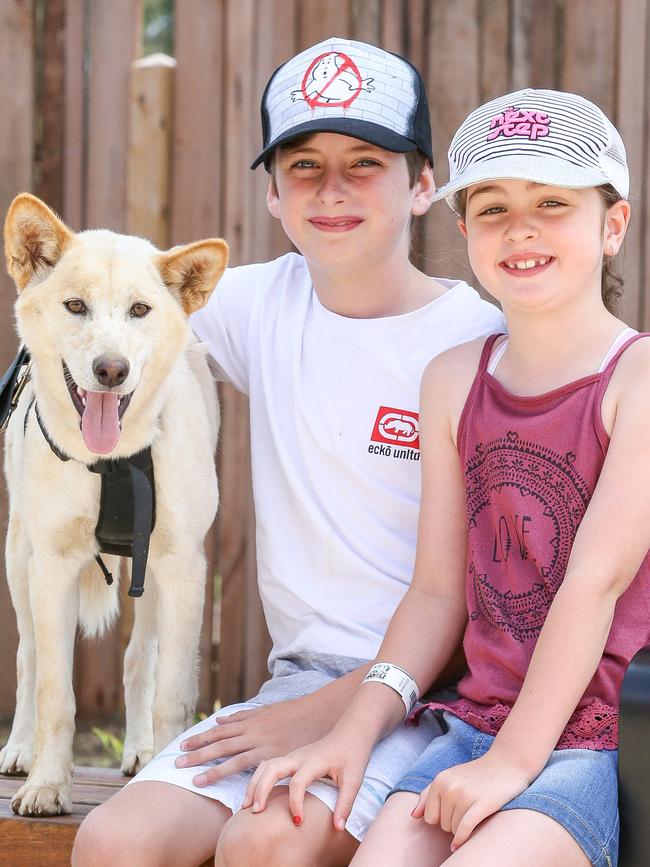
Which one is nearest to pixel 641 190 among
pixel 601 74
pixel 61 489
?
pixel 601 74

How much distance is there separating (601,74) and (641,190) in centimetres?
44

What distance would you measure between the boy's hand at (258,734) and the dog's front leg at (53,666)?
504mm

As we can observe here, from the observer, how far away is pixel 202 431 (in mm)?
2740

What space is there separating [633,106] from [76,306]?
233 cm

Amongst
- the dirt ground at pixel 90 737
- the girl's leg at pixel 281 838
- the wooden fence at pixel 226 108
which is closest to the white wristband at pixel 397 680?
the girl's leg at pixel 281 838

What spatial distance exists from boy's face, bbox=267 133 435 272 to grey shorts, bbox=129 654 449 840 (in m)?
1.00

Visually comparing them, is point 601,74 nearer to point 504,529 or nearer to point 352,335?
point 352,335

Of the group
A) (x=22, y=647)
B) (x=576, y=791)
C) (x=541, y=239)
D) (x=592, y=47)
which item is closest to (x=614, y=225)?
(x=541, y=239)

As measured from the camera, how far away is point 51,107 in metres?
4.14

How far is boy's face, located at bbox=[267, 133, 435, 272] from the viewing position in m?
2.56

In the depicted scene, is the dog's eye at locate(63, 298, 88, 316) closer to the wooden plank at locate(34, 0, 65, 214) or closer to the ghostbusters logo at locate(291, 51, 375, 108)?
the ghostbusters logo at locate(291, 51, 375, 108)

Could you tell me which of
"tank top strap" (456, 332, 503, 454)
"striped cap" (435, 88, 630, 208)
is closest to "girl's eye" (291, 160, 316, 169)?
"striped cap" (435, 88, 630, 208)

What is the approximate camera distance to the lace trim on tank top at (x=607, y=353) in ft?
6.77

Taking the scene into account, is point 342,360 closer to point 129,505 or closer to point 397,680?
point 129,505
